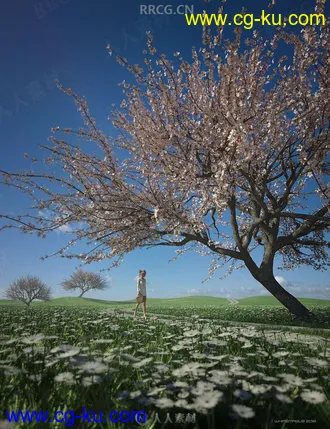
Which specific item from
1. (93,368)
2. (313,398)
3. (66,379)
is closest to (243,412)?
(313,398)

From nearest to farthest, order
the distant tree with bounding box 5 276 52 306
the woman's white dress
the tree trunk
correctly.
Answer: the woman's white dress → the tree trunk → the distant tree with bounding box 5 276 52 306

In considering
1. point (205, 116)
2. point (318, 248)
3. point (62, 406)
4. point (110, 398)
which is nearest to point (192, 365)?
point (110, 398)

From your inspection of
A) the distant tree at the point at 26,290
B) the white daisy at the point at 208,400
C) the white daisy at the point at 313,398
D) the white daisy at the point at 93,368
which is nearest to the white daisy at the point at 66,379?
the white daisy at the point at 93,368

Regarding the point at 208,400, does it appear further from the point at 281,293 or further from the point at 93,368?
the point at 281,293

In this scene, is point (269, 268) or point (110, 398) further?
point (269, 268)

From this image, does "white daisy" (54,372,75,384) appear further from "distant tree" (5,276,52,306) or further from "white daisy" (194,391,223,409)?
"distant tree" (5,276,52,306)

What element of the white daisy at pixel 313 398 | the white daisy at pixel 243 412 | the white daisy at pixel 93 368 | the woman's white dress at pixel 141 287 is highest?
the woman's white dress at pixel 141 287

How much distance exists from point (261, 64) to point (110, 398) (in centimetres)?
1200

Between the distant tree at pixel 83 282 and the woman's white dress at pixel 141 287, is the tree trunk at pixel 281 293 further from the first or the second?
the distant tree at pixel 83 282

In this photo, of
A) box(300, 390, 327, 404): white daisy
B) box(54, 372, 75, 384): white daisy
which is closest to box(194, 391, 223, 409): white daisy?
box(300, 390, 327, 404): white daisy

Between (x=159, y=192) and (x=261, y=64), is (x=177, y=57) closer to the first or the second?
(x=261, y=64)

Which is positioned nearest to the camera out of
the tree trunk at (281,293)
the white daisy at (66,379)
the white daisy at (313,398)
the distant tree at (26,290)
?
the white daisy at (313,398)

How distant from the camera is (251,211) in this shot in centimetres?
1653

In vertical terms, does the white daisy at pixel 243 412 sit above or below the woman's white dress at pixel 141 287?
→ below
